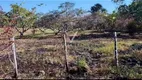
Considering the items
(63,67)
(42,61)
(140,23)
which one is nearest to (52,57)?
(42,61)

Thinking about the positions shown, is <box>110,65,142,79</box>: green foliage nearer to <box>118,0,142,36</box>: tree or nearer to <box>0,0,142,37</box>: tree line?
<box>118,0,142,36</box>: tree

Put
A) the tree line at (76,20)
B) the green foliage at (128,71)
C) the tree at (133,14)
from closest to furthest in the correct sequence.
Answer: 1. the green foliage at (128,71)
2. the tree at (133,14)
3. the tree line at (76,20)

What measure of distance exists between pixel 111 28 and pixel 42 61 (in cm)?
2219

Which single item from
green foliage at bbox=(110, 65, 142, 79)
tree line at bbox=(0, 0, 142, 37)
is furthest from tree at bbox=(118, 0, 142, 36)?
green foliage at bbox=(110, 65, 142, 79)

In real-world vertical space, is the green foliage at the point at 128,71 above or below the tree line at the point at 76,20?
below

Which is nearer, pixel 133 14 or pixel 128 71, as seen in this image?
pixel 128 71

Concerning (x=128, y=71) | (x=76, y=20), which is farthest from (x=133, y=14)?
(x=128, y=71)

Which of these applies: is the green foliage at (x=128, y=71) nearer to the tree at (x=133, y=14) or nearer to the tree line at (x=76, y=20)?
the tree at (x=133, y=14)

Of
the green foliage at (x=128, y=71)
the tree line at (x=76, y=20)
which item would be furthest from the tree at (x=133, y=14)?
the green foliage at (x=128, y=71)

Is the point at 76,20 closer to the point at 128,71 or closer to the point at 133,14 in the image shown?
the point at 133,14

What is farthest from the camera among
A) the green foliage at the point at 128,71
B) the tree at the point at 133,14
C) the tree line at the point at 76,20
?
the tree line at the point at 76,20

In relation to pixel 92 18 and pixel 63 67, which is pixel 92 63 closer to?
pixel 63 67

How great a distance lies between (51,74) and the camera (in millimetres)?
9055

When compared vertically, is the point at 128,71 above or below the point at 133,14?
below
